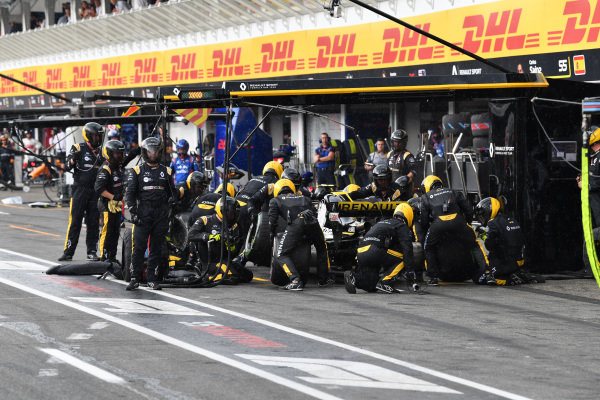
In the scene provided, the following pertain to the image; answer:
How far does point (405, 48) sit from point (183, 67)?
1086 cm

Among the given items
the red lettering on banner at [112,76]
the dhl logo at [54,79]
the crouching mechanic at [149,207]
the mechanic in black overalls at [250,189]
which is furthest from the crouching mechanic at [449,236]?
the dhl logo at [54,79]

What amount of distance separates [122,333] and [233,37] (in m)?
21.1

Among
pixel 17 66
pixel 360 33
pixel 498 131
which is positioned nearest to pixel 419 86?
pixel 498 131

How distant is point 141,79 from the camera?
3238 centimetres

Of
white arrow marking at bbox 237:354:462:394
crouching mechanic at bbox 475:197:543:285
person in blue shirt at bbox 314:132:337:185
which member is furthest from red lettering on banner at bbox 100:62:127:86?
white arrow marking at bbox 237:354:462:394

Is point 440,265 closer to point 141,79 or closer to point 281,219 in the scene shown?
point 281,219

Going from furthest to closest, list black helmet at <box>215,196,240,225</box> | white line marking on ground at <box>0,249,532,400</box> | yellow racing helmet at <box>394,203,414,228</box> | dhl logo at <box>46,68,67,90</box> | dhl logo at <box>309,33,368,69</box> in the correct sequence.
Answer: dhl logo at <box>46,68,67,90</box>, dhl logo at <box>309,33,368,69</box>, black helmet at <box>215,196,240,225</box>, yellow racing helmet at <box>394,203,414,228</box>, white line marking on ground at <box>0,249,532,400</box>

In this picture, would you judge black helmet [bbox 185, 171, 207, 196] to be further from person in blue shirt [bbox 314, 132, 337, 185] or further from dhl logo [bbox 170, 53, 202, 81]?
dhl logo [bbox 170, 53, 202, 81]

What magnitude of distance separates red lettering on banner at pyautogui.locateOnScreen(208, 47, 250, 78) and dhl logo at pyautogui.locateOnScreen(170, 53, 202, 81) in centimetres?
81

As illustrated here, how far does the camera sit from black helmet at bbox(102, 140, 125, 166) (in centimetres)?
1384

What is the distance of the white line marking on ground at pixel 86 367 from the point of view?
708 cm

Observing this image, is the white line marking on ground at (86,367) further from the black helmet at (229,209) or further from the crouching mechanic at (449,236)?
the crouching mechanic at (449,236)

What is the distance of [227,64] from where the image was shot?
27766 mm

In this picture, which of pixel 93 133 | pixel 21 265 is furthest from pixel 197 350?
pixel 93 133
